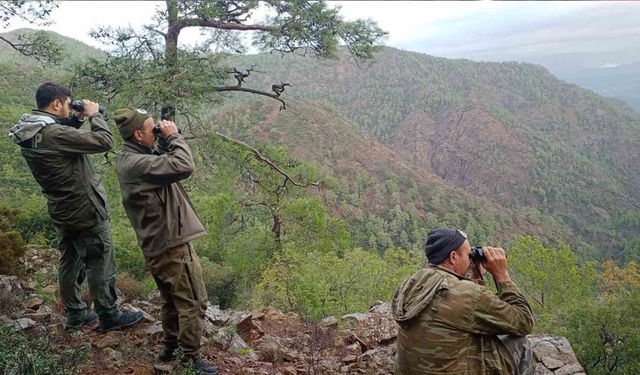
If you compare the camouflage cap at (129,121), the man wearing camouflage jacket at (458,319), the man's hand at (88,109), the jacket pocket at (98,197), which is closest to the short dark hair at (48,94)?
the man's hand at (88,109)

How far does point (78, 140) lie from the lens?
3193 mm

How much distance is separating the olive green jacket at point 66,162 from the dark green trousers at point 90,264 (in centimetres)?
11

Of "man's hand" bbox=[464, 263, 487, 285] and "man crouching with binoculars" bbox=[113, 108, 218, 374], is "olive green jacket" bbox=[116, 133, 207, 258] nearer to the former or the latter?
"man crouching with binoculars" bbox=[113, 108, 218, 374]

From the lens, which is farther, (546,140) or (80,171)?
(546,140)

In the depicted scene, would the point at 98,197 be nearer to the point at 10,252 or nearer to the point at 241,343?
the point at 241,343

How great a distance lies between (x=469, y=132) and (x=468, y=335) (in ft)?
380

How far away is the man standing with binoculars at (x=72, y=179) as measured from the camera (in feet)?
10.5

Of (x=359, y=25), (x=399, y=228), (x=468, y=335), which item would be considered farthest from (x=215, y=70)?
(x=399, y=228)

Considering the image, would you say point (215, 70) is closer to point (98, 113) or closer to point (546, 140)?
point (98, 113)

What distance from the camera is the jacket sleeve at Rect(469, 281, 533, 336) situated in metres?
2.28

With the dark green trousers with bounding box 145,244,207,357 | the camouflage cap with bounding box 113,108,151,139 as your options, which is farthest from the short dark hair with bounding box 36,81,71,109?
the dark green trousers with bounding box 145,244,207,357

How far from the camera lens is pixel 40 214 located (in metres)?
8.90

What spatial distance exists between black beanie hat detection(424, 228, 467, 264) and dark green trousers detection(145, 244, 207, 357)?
1.50 metres

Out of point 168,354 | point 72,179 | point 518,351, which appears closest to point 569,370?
point 518,351
